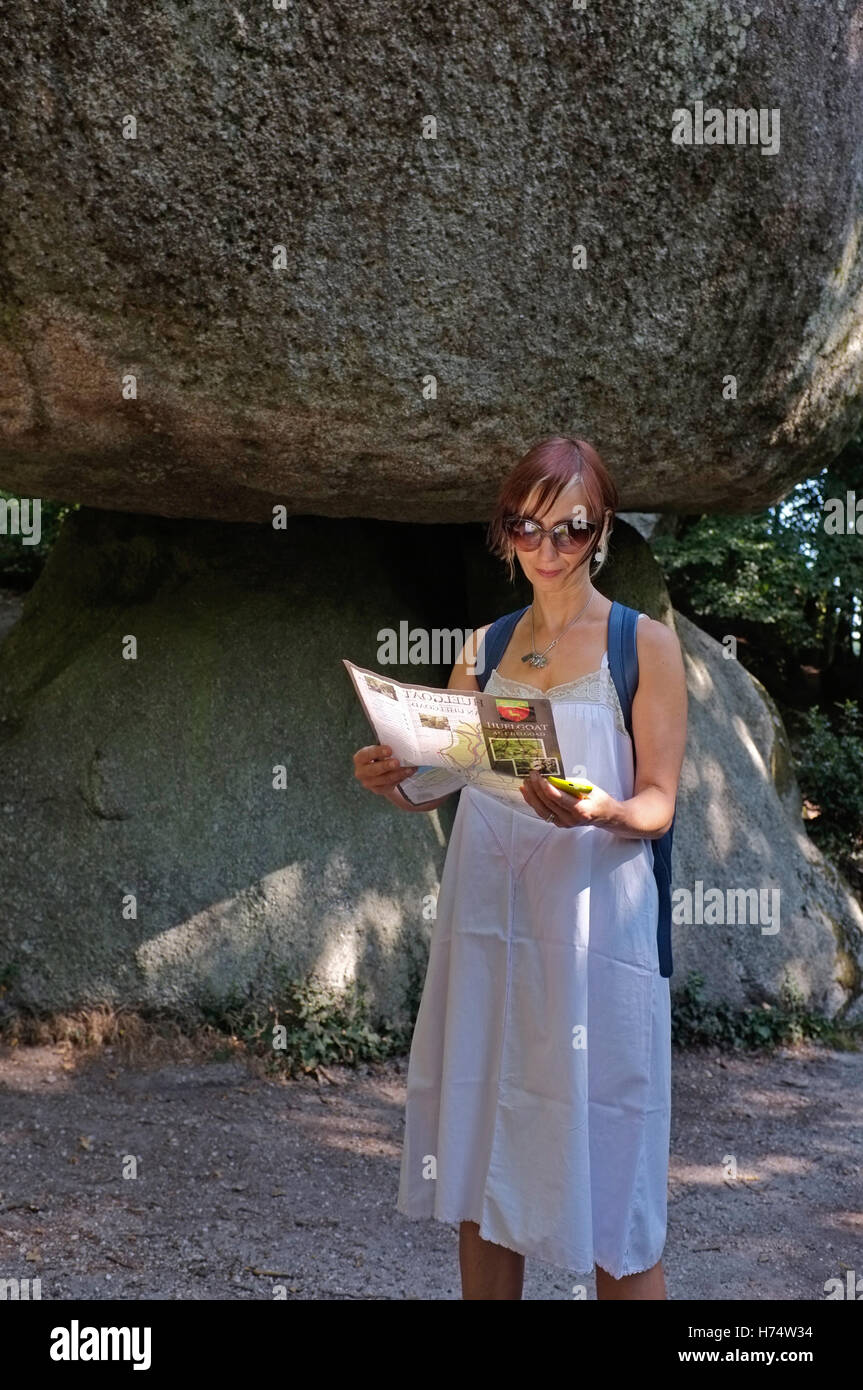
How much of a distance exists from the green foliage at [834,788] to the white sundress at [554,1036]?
612cm

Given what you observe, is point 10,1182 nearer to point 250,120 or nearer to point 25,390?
point 25,390

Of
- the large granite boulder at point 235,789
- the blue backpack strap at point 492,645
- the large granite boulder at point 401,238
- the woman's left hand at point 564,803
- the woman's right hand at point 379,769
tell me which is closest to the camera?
the woman's left hand at point 564,803

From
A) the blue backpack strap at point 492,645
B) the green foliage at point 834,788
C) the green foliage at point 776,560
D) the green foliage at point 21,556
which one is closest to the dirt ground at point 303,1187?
the blue backpack strap at point 492,645

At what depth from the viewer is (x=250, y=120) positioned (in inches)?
157

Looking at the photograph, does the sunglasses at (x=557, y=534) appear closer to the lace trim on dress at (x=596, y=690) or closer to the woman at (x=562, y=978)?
the woman at (x=562, y=978)

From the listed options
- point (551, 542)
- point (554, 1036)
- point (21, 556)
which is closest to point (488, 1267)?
point (554, 1036)

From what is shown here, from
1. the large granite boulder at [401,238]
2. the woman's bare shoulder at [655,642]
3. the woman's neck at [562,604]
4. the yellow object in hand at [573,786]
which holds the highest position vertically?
the large granite boulder at [401,238]

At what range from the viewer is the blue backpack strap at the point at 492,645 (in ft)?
9.49

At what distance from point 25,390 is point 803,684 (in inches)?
330

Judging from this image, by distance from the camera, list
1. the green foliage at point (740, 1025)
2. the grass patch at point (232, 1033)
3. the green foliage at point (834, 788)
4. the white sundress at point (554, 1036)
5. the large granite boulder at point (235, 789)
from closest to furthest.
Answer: the white sundress at point (554, 1036), the grass patch at point (232, 1033), the large granite boulder at point (235, 789), the green foliage at point (740, 1025), the green foliage at point (834, 788)

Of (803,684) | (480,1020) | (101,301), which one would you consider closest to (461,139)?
(101,301)

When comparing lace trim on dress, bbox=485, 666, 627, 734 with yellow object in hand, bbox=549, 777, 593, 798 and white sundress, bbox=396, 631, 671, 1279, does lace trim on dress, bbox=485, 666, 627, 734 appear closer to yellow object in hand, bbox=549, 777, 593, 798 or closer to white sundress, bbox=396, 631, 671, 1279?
white sundress, bbox=396, 631, 671, 1279

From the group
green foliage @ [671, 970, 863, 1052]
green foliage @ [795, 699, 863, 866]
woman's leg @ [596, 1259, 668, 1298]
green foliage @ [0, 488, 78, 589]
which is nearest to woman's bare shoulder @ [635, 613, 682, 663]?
woman's leg @ [596, 1259, 668, 1298]

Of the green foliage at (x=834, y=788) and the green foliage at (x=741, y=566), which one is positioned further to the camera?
the green foliage at (x=741, y=566)
